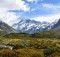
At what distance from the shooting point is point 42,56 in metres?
166

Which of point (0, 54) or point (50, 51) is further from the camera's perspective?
point (50, 51)

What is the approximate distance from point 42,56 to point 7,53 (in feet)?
83.1

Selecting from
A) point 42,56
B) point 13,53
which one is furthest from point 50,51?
point 13,53

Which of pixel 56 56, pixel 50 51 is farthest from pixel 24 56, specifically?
pixel 50 51

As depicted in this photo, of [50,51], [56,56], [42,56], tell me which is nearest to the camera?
[56,56]

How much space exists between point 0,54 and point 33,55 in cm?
2401

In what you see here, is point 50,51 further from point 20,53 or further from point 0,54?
point 0,54

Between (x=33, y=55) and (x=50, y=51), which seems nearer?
(x=33, y=55)

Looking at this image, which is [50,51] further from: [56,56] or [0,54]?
[0,54]

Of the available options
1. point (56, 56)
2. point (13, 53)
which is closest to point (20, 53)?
point (13, 53)

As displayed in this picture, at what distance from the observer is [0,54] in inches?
6432

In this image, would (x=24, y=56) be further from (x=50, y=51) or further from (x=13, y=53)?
(x=50, y=51)

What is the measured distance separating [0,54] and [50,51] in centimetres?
4486

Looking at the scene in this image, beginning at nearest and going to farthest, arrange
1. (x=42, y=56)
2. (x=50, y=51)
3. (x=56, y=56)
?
(x=56, y=56), (x=42, y=56), (x=50, y=51)
